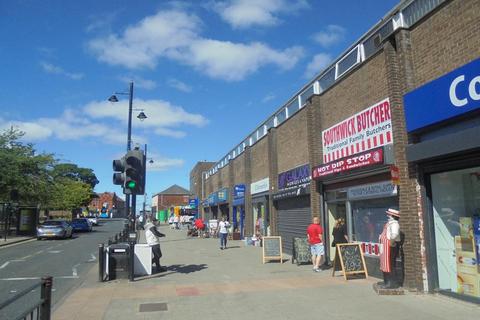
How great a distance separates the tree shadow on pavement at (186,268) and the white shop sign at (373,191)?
5.38 metres

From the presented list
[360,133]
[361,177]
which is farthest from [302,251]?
[360,133]

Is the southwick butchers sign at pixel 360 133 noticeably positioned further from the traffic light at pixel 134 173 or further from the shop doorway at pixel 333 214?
the traffic light at pixel 134 173

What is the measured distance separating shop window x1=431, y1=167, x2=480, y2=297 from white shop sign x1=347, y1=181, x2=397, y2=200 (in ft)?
5.75

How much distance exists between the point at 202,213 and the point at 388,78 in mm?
40400

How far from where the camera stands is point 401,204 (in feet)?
33.6

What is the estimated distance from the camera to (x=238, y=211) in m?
31.1

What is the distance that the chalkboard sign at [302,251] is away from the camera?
15.1 m

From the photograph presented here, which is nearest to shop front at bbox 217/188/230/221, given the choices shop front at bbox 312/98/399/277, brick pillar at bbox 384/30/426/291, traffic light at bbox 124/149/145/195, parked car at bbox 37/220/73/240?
parked car at bbox 37/220/73/240

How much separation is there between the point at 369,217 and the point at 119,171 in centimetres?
710

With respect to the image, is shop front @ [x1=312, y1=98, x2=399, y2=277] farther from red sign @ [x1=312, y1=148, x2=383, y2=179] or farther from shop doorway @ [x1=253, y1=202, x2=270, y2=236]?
shop doorway @ [x1=253, y1=202, x2=270, y2=236]

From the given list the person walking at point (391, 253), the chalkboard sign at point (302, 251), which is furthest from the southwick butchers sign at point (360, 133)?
the chalkboard sign at point (302, 251)

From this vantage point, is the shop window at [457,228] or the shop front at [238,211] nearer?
the shop window at [457,228]

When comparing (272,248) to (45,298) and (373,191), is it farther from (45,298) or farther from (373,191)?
(45,298)

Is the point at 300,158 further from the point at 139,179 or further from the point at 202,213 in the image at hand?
the point at 202,213
